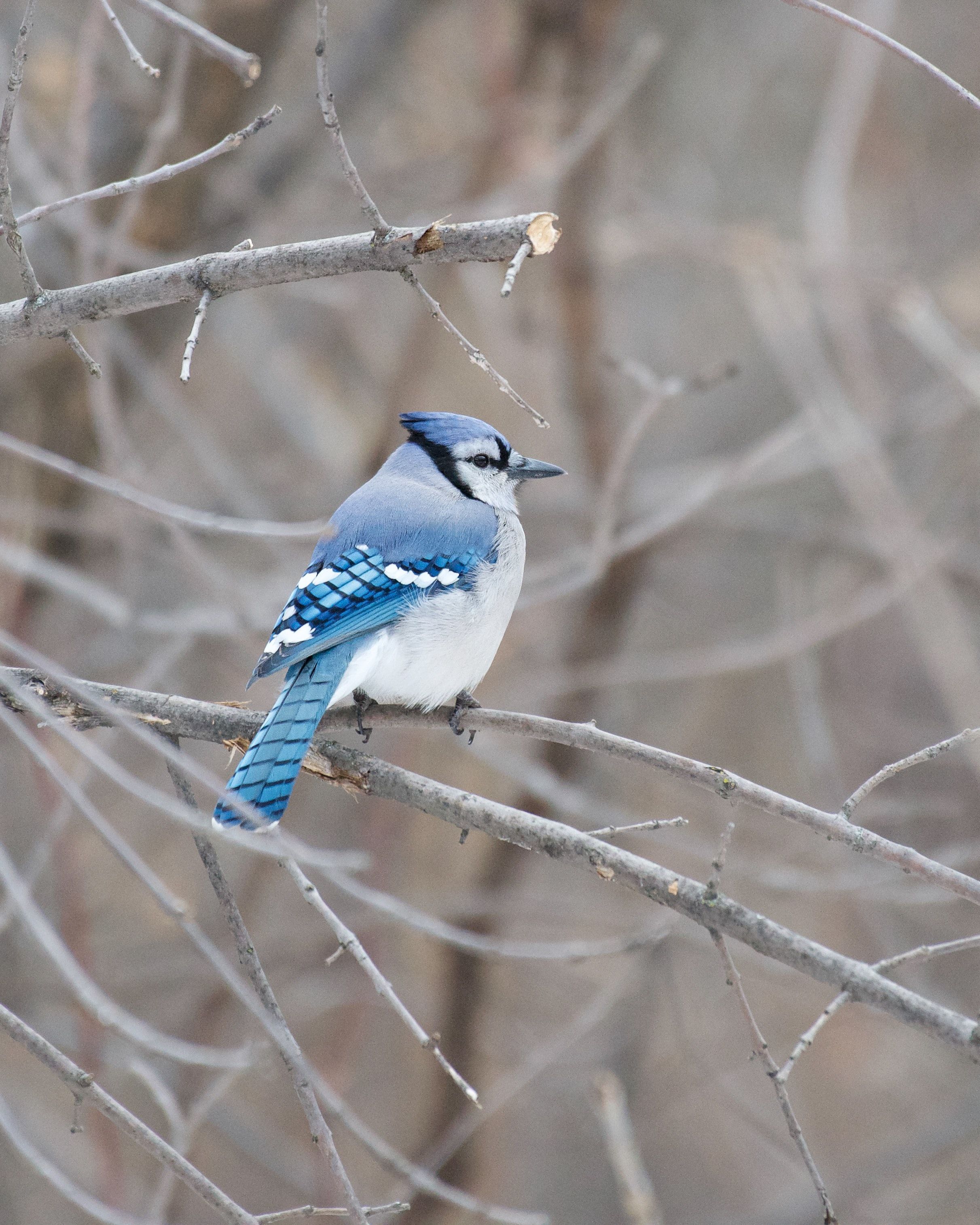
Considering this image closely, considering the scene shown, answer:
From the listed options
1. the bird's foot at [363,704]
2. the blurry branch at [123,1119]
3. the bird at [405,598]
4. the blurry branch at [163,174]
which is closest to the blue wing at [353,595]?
the bird at [405,598]

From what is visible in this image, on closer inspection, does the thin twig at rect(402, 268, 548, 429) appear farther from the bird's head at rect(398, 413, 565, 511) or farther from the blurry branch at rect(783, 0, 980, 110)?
the bird's head at rect(398, 413, 565, 511)

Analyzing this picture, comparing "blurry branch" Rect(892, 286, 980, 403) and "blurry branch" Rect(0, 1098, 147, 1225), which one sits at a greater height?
"blurry branch" Rect(892, 286, 980, 403)

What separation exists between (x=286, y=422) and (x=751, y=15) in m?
2.44

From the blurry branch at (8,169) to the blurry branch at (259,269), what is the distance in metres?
0.02

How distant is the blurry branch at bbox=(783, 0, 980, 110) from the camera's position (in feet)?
3.82

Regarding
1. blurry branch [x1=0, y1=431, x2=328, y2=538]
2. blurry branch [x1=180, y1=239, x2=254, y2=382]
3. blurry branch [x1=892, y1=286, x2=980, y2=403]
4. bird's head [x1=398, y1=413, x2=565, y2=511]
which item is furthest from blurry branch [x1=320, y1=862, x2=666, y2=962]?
blurry branch [x1=892, y1=286, x2=980, y2=403]

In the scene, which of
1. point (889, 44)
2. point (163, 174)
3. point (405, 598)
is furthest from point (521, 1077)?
point (889, 44)

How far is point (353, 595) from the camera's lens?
219 cm

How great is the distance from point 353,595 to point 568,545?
6.93ft

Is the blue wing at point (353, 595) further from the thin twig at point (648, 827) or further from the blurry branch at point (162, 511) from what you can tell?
the thin twig at point (648, 827)

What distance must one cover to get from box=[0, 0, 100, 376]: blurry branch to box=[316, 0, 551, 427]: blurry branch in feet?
0.89

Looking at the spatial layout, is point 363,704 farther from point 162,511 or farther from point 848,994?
point 848,994

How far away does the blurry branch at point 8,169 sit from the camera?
1146 millimetres

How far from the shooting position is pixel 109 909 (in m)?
4.02
